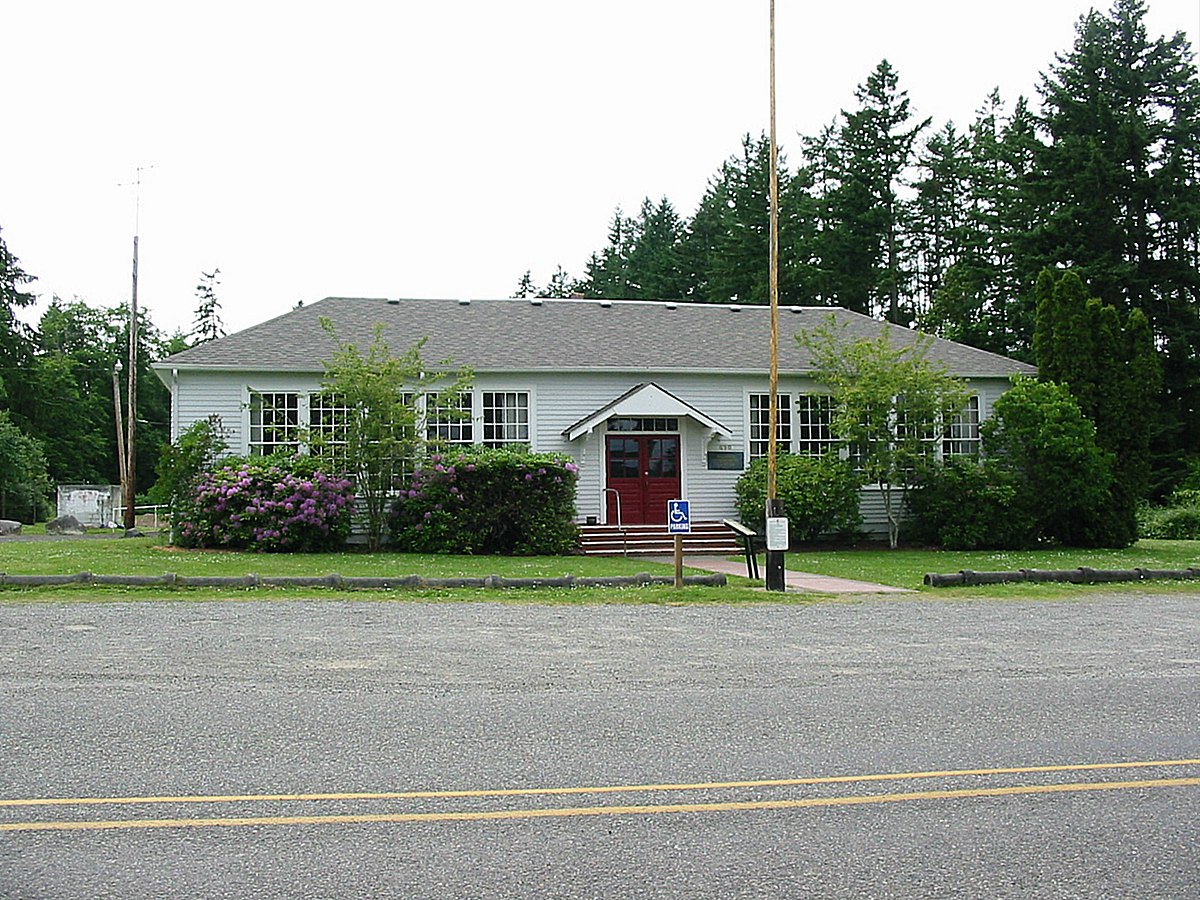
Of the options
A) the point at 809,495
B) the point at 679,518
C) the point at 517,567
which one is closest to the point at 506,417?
the point at 809,495

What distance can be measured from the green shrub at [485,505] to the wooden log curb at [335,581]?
18.8ft

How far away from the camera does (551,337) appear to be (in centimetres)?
2573

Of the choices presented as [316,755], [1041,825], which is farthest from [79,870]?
[1041,825]

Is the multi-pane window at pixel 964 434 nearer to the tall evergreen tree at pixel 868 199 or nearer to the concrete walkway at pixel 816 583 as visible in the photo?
the concrete walkway at pixel 816 583

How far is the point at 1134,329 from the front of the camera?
25.5 m

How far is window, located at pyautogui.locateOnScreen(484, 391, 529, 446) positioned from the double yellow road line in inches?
721

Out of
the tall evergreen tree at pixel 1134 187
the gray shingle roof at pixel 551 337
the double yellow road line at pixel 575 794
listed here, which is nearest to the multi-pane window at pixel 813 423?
the gray shingle roof at pixel 551 337

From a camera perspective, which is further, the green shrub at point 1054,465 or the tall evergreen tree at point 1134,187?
the tall evergreen tree at point 1134,187

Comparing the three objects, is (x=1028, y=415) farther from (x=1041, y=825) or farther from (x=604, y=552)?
(x=1041, y=825)

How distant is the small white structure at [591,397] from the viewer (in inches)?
908

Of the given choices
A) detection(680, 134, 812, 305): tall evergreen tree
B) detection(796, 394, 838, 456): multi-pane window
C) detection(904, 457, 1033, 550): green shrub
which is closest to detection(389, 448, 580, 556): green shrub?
detection(796, 394, 838, 456): multi-pane window

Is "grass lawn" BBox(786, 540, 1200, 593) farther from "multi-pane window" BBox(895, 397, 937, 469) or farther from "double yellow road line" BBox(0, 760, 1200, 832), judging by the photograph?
"double yellow road line" BBox(0, 760, 1200, 832)

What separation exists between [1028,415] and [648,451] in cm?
736

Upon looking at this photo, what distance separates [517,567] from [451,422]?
6035mm
